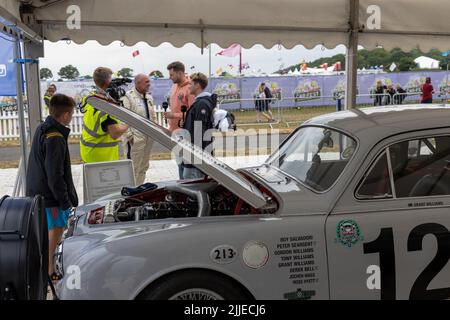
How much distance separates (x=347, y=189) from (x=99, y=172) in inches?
120

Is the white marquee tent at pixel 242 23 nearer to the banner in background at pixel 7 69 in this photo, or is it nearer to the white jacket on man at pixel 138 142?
the banner in background at pixel 7 69

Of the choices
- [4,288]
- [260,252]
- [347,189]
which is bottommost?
[4,288]

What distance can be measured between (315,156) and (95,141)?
2.64 m

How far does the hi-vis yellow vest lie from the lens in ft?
16.0

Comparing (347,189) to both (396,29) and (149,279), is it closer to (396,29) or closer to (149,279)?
(149,279)

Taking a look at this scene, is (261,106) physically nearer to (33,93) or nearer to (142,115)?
(142,115)

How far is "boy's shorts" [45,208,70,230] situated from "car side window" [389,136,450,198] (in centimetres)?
290

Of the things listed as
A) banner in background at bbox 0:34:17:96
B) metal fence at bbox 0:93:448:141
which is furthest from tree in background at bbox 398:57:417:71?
banner in background at bbox 0:34:17:96

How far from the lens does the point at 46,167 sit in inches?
154

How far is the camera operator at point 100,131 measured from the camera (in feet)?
16.0

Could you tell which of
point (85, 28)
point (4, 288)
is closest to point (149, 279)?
point (4, 288)

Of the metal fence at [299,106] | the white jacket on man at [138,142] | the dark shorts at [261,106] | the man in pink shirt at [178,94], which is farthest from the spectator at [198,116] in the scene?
the dark shorts at [261,106]

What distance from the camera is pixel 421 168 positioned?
303cm

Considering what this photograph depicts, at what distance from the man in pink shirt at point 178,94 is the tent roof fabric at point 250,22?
703mm
